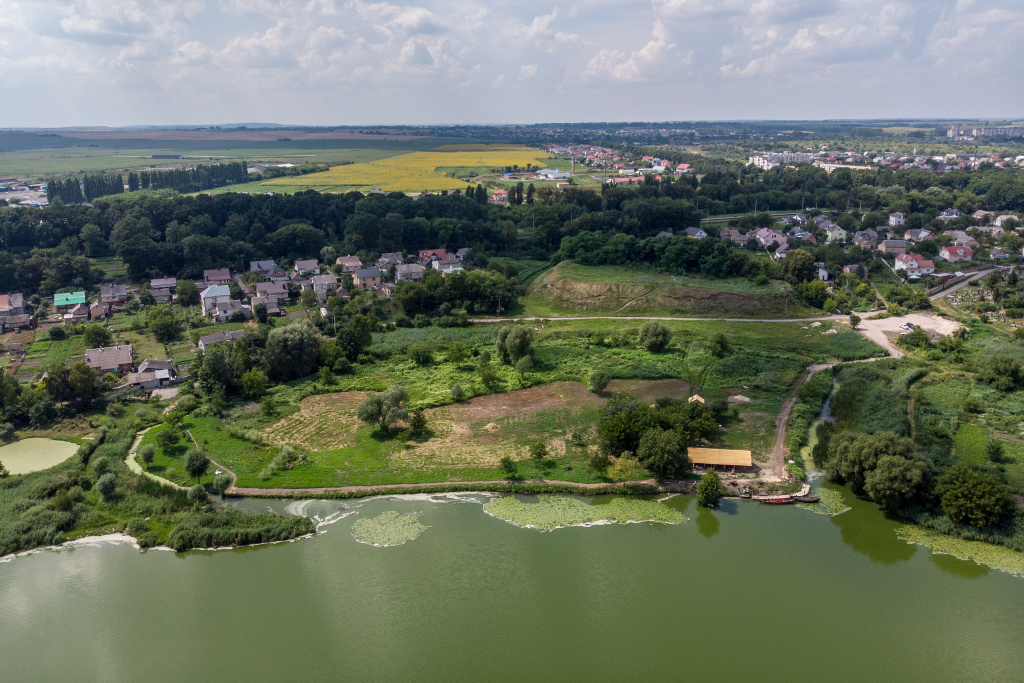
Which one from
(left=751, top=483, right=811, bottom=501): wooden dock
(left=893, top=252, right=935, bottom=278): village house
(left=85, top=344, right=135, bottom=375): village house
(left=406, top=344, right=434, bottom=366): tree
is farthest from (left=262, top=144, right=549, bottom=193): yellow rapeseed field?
(left=751, top=483, right=811, bottom=501): wooden dock

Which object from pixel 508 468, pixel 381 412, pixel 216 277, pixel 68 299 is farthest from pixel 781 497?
pixel 68 299

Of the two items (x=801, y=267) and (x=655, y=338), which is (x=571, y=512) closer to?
(x=655, y=338)

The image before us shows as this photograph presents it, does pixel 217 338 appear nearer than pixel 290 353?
No

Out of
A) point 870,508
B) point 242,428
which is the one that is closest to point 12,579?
point 242,428

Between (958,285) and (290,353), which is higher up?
(958,285)

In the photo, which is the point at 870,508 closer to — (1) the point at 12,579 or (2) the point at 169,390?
(1) the point at 12,579

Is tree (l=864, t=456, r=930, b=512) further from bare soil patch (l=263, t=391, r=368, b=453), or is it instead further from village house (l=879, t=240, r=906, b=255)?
village house (l=879, t=240, r=906, b=255)
